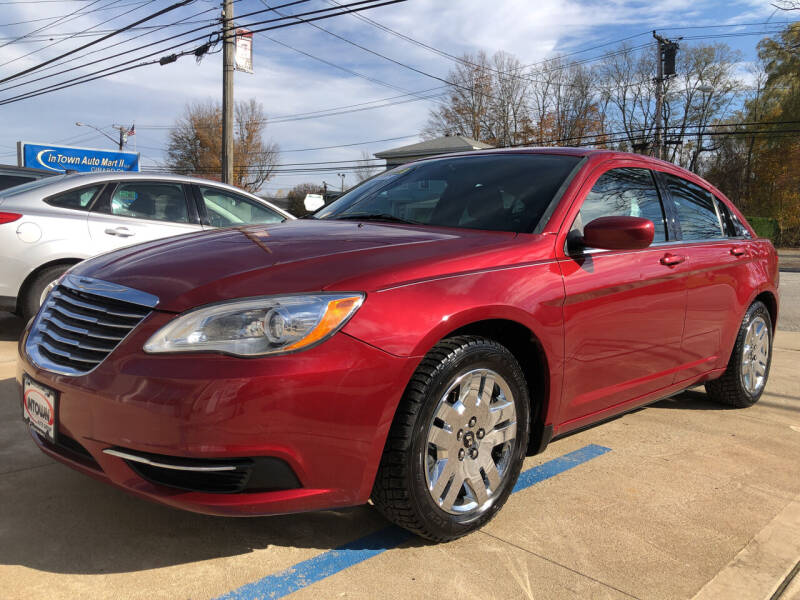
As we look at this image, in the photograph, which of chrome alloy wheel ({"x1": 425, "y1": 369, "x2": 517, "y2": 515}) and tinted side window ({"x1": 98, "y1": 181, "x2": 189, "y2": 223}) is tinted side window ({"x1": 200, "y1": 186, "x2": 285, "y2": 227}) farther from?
chrome alloy wheel ({"x1": 425, "y1": 369, "x2": 517, "y2": 515})

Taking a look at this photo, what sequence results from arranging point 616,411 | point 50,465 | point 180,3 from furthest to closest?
point 180,3 < point 616,411 < point 50,465

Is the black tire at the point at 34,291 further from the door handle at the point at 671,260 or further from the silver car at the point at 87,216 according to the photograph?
the door handle at the point at 671,260

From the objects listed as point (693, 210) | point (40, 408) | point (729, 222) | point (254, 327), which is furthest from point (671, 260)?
point (40, 408)

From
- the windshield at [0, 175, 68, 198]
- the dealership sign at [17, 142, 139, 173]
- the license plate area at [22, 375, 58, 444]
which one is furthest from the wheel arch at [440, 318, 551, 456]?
the dealership sign at [17, 142, 139, 173]

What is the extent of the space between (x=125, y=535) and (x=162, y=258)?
1.03 meters

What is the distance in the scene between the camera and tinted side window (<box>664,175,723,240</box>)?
3.91 meters

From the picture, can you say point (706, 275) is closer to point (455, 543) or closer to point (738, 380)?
point (738, 380)

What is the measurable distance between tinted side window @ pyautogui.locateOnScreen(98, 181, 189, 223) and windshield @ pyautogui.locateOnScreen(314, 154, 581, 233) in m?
3.11

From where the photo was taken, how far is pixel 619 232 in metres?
2.86

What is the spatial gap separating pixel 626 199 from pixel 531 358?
4.02ft

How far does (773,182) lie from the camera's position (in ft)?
136

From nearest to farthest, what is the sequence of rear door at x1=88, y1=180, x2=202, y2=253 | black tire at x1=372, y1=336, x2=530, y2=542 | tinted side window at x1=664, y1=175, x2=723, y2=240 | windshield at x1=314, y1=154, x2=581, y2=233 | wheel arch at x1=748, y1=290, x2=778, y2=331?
black tire at x1=372, y1=336, x2=530, y2=542 → windshield at x1=314, y1=154, x2=581, y2=233 → tinted side window at x1=664, y1=175, x2=723, y2=240 → wheel arch at x1=748, y1=290, x2=778, y2=331 → rear door at x1=88, y1=180, x2=202, y2=253

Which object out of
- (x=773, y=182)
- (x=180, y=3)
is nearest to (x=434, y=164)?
(x=180, y=3)

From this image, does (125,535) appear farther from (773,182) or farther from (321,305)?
(773,182)
